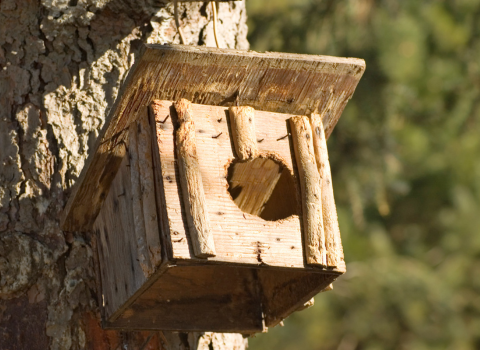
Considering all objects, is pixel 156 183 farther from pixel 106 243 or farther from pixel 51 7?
pixel 51 7

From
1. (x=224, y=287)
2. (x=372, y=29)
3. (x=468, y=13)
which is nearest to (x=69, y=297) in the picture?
(x=224, y=287)

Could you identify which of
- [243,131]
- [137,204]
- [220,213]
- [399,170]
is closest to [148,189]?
[137,204]

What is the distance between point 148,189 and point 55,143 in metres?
0.52

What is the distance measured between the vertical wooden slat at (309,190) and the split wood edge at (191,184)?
272 mm

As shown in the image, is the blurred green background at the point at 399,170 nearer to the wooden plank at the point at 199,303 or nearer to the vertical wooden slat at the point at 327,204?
the wooden plank at the point at 199,303

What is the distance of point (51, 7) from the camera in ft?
7.44

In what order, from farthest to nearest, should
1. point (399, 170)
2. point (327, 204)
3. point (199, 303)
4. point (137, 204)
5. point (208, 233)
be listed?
point (399, 170)
point (199, 303)
point (327, 204)
point (137, 204)
point (208, 233)

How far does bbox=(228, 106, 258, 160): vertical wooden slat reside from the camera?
1877mm

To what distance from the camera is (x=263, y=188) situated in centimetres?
218

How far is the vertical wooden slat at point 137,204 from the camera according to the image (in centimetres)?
174

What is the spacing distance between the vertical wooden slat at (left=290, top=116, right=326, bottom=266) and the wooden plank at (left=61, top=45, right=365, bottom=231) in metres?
0.09

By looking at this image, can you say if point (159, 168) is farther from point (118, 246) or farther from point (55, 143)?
point (55, 143)

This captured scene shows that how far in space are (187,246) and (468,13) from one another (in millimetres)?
4346

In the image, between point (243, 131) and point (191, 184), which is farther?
point (243, 131)
